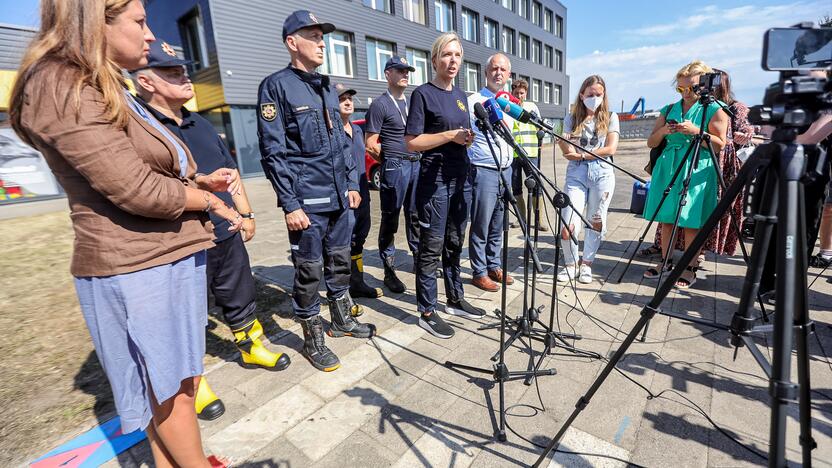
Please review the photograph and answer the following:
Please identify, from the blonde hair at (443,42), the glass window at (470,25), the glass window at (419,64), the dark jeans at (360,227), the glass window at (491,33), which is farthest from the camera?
the glass window at (491,33)

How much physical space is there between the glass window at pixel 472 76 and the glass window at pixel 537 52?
1030cm

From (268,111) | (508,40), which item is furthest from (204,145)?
(508,40)

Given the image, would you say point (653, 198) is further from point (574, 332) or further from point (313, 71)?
point (313, 71)

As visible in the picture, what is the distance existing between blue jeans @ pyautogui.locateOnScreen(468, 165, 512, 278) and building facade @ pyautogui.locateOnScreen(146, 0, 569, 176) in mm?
12950

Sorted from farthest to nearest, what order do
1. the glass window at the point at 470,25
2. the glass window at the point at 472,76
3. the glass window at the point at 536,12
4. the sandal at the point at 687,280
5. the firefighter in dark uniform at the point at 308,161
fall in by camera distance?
the glass window at the point at 536,12
the glass window at the point at 472,76
the glass window at the point at 470,25
the sandal at the point at 687,280
the firefighter in dark uniform at the point at 308,161

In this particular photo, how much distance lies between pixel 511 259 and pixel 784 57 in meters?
3.60

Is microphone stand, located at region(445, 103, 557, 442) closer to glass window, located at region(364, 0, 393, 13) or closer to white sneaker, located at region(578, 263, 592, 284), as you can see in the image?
white sneaker, located at region(578, 263, 592, 284)

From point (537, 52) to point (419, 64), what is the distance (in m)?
16.6

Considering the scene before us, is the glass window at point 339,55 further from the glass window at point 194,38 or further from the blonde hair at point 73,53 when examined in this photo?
the blonde hair at point 73,53

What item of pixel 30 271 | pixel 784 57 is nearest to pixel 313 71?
pixel 784 57

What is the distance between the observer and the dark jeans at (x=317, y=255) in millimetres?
2580

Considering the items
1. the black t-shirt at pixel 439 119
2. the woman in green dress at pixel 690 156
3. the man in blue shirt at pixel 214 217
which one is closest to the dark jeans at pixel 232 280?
the man in blue shirt at pixel 214 217

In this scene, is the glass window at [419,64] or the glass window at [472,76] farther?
the glass window at [472,76]

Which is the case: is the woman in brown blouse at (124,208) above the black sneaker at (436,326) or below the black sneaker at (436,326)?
above
